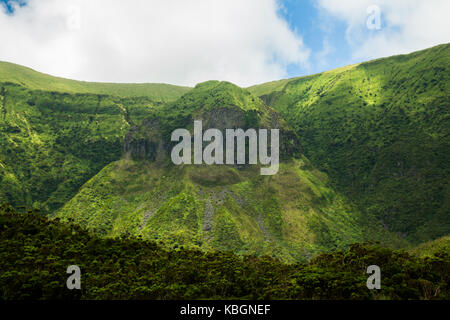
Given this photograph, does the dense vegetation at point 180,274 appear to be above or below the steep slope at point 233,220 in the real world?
below

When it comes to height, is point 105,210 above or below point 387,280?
above

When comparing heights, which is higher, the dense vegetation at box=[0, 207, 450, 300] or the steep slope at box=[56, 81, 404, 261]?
the steep slope at box=[56, 81, 404, 261]

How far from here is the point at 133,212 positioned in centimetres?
18925

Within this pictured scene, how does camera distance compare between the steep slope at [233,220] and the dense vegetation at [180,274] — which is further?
the steep slope at [233,220]

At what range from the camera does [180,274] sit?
220ft

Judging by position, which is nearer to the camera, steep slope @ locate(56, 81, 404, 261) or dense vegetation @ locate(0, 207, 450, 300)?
dense vegetation @ locate(0, 207, 450, 300)

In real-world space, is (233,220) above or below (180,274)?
above

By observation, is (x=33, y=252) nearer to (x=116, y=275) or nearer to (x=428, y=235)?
(x=116, y=275)

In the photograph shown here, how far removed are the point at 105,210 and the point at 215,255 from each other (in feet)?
416

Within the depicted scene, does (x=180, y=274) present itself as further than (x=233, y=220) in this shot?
No

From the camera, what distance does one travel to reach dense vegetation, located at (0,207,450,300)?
54.8 metres

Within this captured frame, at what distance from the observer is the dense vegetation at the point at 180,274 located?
5484 centimetres
